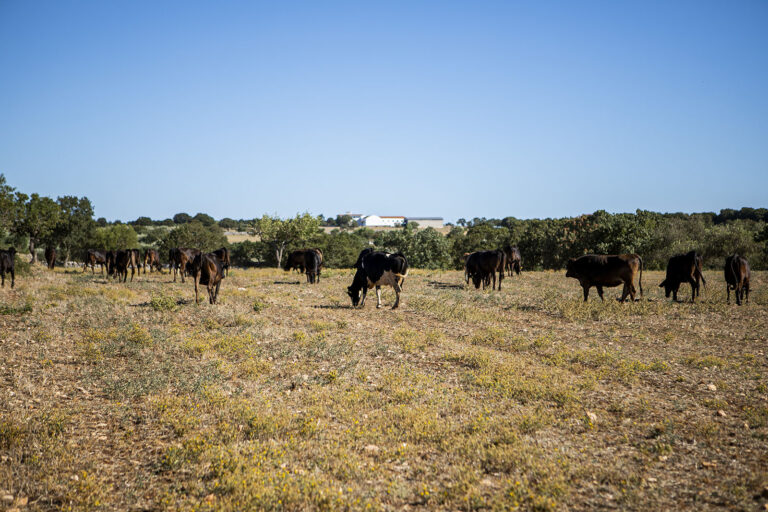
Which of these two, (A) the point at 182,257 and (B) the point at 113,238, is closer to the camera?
(A) the point at 182,257

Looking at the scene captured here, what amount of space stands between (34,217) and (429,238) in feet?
165

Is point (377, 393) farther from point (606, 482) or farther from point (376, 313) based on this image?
point (376, 313)

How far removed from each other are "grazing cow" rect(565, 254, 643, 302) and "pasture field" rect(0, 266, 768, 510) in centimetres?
406

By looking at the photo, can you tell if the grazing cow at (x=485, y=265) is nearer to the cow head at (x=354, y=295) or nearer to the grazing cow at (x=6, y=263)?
the cow head at (x=354, y=295)

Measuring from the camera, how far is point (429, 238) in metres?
65.9

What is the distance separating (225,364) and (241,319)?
481 centimetres

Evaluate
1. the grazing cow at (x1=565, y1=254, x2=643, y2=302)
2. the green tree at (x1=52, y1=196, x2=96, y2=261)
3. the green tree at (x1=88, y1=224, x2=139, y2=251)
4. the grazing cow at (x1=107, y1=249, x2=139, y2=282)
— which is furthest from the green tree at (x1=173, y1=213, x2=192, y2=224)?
the grazing cow at (x1=565, y1=254, x2=643, y2=302)

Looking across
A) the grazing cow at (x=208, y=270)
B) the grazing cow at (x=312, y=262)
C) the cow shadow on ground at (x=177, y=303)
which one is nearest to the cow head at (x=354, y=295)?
the grazing cow at (x=208, y=270)

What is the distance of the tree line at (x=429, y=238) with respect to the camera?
155 ft

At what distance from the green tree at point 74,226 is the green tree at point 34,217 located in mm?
6889

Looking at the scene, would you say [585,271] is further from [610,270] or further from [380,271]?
[380,271]

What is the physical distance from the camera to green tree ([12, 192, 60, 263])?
45375 millimetres

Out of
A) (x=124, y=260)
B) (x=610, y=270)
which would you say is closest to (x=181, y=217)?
(x=124, y=260)

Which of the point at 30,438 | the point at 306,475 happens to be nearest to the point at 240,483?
the point at 306,475
